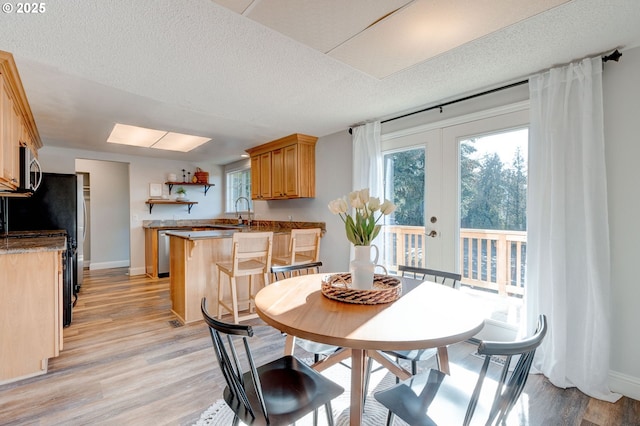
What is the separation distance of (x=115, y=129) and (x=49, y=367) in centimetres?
278

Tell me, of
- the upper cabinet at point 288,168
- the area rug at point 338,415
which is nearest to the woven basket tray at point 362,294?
the area rug at point 338,415

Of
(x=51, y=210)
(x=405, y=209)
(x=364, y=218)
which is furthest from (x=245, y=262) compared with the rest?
(x=51, y=210)

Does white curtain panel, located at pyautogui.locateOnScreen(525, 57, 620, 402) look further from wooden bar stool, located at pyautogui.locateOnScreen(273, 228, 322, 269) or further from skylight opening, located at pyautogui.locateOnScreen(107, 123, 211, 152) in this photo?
skylight opening, located at pyautogui.locateOnScreen(107, 123, 211, 152)

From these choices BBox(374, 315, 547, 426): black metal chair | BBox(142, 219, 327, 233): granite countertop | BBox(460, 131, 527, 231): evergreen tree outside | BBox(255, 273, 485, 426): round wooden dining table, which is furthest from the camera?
BBox(142, 219, 327, 233): granite countertop

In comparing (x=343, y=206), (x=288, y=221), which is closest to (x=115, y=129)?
(x=288, y=221)

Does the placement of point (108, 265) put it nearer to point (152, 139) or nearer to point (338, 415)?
point (152, 139)

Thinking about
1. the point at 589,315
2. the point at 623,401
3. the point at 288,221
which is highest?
the point at 288,221

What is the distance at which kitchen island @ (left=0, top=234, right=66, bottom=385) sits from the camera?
2.10 metres

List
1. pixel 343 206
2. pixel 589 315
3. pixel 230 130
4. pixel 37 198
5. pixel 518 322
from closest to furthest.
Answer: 1. pixel 343 206
2. pixel 589 315
3. pixel 518 322
4. pixel 37 198
5. pixel 230 130

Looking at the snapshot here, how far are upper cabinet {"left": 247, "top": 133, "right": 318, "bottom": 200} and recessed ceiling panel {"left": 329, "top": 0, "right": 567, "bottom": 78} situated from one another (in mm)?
2127

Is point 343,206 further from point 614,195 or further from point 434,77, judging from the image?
point 614,195

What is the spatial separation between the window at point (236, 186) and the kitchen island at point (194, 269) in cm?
258

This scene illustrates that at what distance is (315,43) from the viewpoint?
182 cm

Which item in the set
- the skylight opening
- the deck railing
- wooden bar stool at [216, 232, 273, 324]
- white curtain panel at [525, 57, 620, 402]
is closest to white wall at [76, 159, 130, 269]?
the skylight opening
